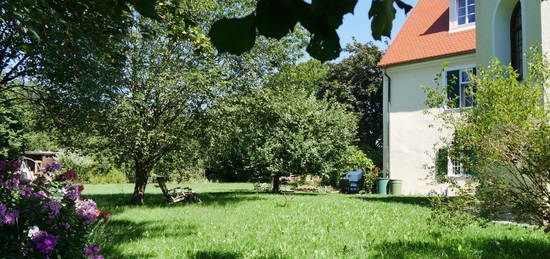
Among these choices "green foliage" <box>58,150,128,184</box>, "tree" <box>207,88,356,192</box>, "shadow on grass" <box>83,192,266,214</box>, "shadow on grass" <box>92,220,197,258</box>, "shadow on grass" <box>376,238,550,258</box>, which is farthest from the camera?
"green foliage" <box>58,150,128,184</box>

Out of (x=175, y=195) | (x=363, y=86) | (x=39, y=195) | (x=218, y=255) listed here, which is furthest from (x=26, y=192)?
(x=363, y=86)

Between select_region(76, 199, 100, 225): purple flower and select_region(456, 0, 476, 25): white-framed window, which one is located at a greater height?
select_region(456, 0, 476, 25): white-framed window

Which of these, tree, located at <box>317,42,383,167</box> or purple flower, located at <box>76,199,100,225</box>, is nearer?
purple flower, located at <box>76,199,100,225</box>

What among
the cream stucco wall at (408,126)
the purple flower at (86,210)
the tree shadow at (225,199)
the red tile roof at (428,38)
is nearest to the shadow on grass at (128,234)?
the purple flower at (86,210)

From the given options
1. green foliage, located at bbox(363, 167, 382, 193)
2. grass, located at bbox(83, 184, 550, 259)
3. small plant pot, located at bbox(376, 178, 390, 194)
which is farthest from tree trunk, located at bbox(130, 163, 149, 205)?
green foliage, located at bbox(363, 167, 382, 193)

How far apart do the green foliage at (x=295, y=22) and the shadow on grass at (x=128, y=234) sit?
4.73 metres

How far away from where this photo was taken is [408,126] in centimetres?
1931

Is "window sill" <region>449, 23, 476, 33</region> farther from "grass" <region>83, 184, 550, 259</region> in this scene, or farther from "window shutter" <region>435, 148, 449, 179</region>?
"window shutter" <region>435, 148, 449, 179</region>

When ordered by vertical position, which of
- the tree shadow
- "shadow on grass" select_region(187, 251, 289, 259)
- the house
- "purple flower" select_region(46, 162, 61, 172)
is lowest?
"shadow on grass" select_region(187, 251, 289, 259)

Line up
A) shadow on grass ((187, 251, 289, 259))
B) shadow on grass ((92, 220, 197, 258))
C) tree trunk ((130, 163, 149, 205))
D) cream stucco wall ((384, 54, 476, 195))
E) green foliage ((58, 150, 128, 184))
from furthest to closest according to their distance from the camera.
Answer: green foliage ((58, 150, 128, 184)) → cream stucco wall ((384, 54, 476, 195)) → tree trunk ((130, 163, 149, 205)) → shadow on grass ((92, 220, 197, 258)) → shadow on grass ((187, 251, 289, 259))

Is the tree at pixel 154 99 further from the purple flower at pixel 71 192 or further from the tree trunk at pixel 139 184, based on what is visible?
the purple flower at pixel 71 192

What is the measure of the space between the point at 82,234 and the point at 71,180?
1308 mm

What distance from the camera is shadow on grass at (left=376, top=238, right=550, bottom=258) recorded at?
500 cm

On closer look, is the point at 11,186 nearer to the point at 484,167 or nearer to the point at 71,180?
the point at 71,180
